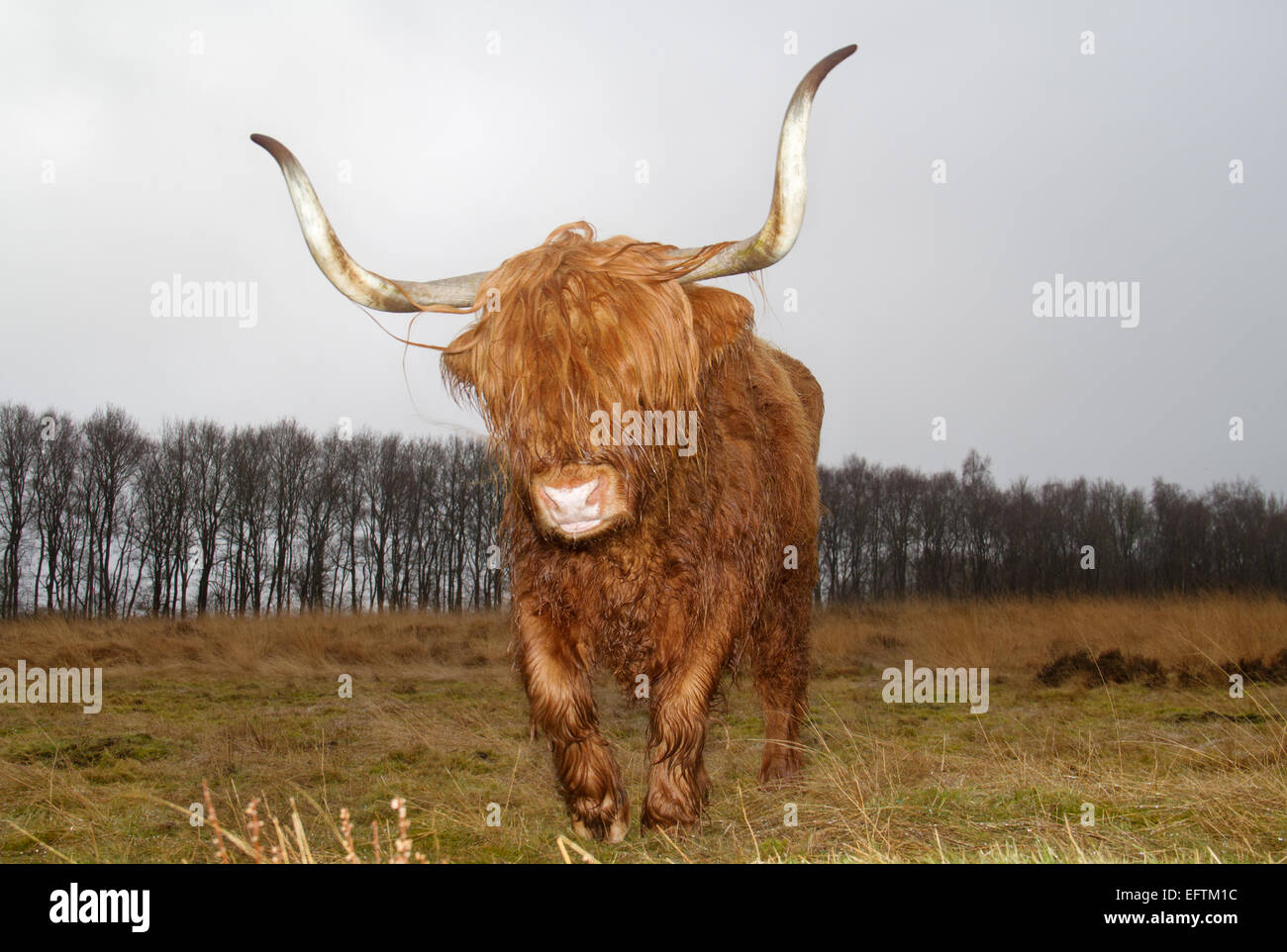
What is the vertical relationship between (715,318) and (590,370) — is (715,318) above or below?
above

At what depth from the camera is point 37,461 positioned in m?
22.4

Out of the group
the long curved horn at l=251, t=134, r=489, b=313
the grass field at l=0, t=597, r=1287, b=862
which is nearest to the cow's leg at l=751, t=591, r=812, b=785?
the grass field at l=0, t=597, r=1287, b=862

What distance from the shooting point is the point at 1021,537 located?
24656 millimetres

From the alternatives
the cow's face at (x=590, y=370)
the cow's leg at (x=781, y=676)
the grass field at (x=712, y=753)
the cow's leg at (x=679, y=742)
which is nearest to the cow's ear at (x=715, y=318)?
the cow's face at (x=590, y=370)

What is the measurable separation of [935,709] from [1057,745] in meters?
2.43

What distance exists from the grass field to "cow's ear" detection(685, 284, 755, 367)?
5.55 feet

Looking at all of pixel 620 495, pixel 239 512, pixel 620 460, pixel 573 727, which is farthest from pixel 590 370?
pixel 239 512

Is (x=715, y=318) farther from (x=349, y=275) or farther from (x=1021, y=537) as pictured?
(x=1021, y=537)

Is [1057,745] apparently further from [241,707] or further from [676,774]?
[241,707]

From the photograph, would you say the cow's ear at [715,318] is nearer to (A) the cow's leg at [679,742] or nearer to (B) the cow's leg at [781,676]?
(A) the cow's leg at [679,742]

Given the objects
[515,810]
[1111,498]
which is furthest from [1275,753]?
[1111,498]

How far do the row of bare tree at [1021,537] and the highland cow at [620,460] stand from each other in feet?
63.2

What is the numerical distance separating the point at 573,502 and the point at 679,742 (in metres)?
1.24

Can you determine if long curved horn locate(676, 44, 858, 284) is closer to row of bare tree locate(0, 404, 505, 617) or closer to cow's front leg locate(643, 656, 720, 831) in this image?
cow's front leg locate(643, 656, 720, 831)
